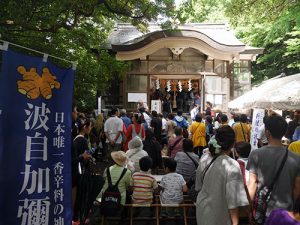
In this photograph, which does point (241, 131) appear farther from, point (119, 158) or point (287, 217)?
point (287, 217)

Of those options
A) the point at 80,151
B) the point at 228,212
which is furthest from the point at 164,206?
the point at 228,212

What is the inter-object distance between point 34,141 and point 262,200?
7.67 ft

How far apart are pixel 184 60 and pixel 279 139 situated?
40.3ft

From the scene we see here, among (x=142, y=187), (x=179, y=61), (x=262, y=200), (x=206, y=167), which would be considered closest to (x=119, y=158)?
(x=142, y=187)

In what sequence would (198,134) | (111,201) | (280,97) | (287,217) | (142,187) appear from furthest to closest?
(198,134)
(280,97)
(142,187)
(111,201)
(287,217)

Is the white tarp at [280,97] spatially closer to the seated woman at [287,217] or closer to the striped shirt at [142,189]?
the striped shirt at [142,189]

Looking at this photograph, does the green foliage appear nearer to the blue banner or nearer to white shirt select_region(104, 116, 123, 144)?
white shirt select_region(104, 116, 123, 144)

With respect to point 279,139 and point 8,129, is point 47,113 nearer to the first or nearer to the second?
point 8,129

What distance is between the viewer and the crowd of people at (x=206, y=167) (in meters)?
3.22

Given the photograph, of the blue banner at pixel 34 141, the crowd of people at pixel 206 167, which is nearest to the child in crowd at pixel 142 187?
the crowd of people at pixel 206 167

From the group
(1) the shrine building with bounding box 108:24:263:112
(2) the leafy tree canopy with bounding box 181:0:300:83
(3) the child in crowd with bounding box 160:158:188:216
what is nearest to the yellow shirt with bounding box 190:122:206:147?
(2) the leafy tree canopy with bounding box 181:0:300:83

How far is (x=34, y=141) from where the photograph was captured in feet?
11.8

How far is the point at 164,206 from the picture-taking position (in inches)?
231

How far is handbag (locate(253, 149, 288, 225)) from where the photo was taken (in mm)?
3244
